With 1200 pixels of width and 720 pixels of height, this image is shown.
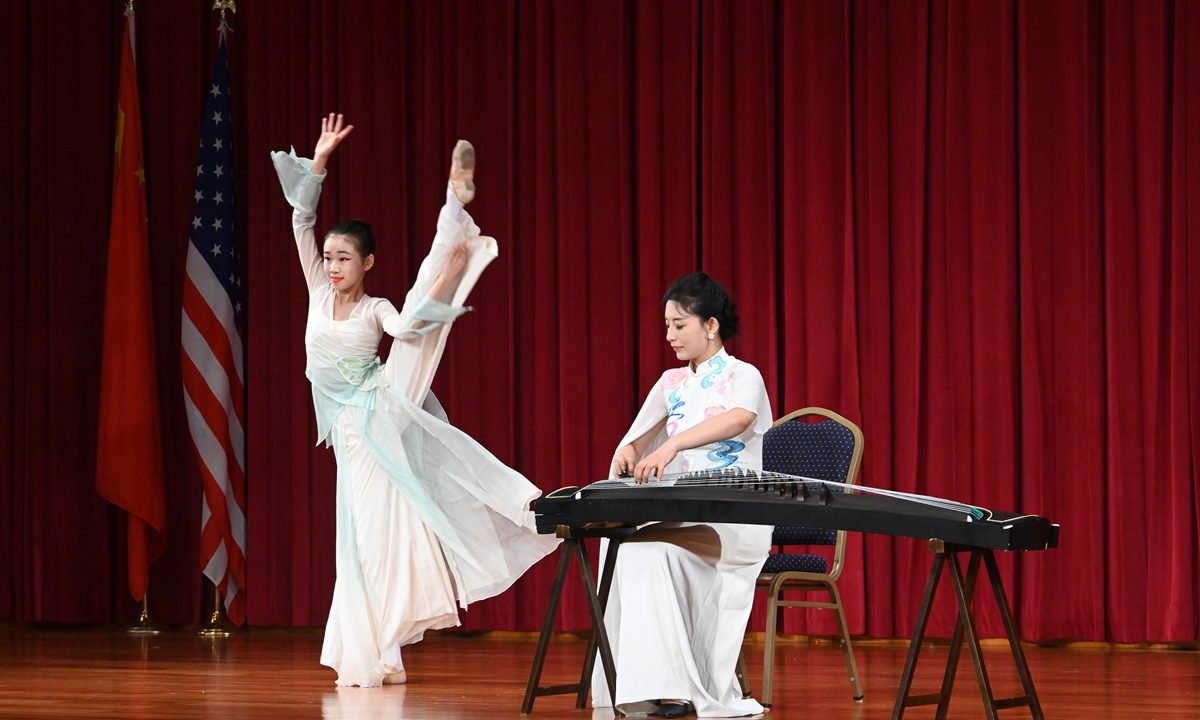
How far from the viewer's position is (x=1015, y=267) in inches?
190

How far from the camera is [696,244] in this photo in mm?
5141

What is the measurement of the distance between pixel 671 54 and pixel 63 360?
9.72 feet

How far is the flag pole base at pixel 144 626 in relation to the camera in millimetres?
5508

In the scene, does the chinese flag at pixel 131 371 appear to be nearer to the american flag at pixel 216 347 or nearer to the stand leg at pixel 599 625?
the american flag at pixel 216 347

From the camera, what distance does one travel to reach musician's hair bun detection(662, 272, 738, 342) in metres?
3.30

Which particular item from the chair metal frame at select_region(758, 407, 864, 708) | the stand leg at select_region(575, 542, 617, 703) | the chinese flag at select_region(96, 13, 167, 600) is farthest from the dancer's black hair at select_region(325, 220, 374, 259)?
the chinese flag at select_region(96, 13, 167, 600)

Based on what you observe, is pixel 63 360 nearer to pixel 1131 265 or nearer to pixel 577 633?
pixel 577 633

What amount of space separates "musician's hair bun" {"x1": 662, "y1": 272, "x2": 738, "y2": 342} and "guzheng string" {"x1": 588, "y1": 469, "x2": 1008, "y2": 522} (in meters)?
0.41

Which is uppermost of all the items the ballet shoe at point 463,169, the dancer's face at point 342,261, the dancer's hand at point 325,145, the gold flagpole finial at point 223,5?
the gold flagpole finial at point 223,5

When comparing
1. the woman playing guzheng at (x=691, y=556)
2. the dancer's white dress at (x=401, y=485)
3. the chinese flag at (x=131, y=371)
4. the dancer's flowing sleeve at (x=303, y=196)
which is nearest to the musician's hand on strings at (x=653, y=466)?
the woman playing guzheng at (x=691, y=556)

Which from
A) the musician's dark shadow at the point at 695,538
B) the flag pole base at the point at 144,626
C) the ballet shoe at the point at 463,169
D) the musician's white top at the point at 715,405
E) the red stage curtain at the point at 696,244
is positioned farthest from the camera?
the flag pole base at the point at 144,626

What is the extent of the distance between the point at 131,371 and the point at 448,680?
2348mm

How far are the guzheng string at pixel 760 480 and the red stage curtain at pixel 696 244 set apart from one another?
6.31ft

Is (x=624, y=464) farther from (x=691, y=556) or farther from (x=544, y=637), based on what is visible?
(x=544, y=637)
